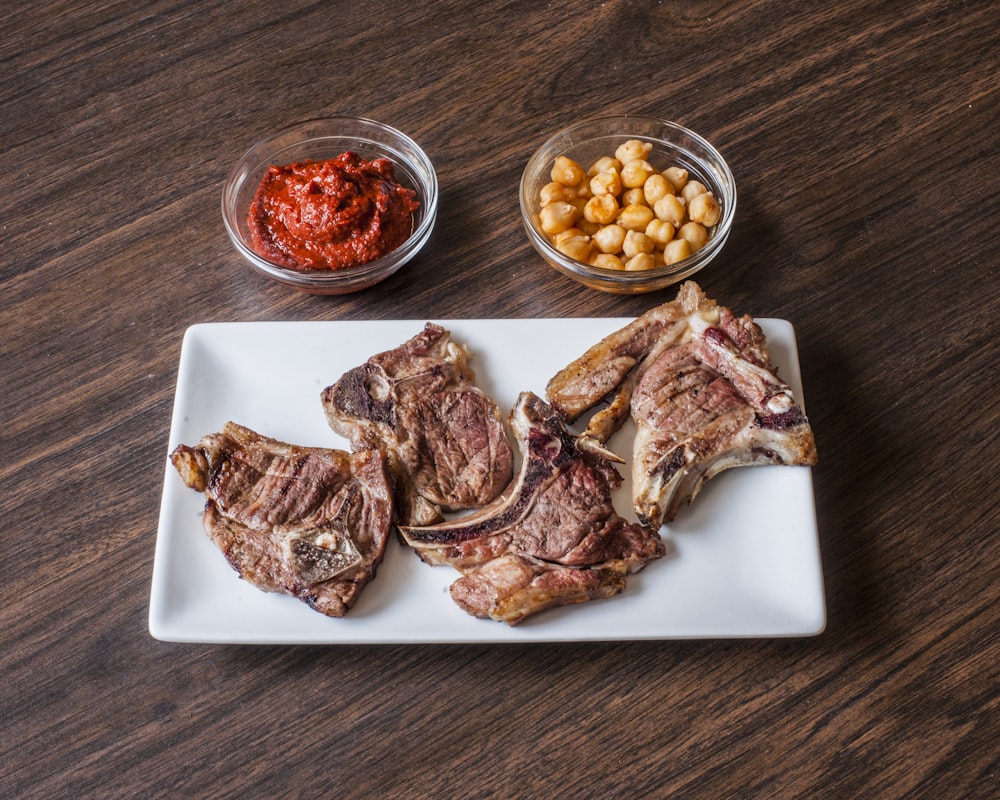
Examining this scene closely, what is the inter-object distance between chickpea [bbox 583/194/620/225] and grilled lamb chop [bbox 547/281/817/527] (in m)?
0.35

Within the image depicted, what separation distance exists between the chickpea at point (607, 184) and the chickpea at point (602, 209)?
0.07ft

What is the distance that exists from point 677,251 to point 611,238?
0.20 m

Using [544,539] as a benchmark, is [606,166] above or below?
above

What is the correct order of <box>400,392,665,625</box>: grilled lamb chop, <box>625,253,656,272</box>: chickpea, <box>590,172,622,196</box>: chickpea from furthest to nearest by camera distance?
<box>590,172,622,196</box>: chickpea, <box>625,253,656,272</box>: chickpea, <box>400,392,665,625</box>: grilled lamb chop

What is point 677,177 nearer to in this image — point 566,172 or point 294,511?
point 566,172

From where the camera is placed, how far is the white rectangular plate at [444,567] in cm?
251

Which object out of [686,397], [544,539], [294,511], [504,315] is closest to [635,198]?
[504,315]

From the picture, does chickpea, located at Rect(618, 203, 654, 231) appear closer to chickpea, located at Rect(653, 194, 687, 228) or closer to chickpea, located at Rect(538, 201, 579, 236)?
chickpea, located at Rect(653, 194, 687, 228)

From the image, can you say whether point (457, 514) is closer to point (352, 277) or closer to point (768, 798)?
point (352, 277)

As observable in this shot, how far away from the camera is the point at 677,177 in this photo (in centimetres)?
303

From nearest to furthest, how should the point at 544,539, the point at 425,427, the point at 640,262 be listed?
the point at 544,539 → the point at 425,427 → the point at 640,262

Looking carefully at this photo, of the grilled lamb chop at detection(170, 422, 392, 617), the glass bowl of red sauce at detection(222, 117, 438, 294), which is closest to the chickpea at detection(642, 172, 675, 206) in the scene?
the glass bowl of red sauce at detection(222, 117, 438, 294)

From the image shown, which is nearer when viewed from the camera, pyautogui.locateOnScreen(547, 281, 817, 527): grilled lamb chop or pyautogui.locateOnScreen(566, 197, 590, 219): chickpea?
pyautogui.locateOnScreen(547, 281, 817, 527): grilled lamb chop

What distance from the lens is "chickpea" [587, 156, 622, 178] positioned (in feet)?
9.96
